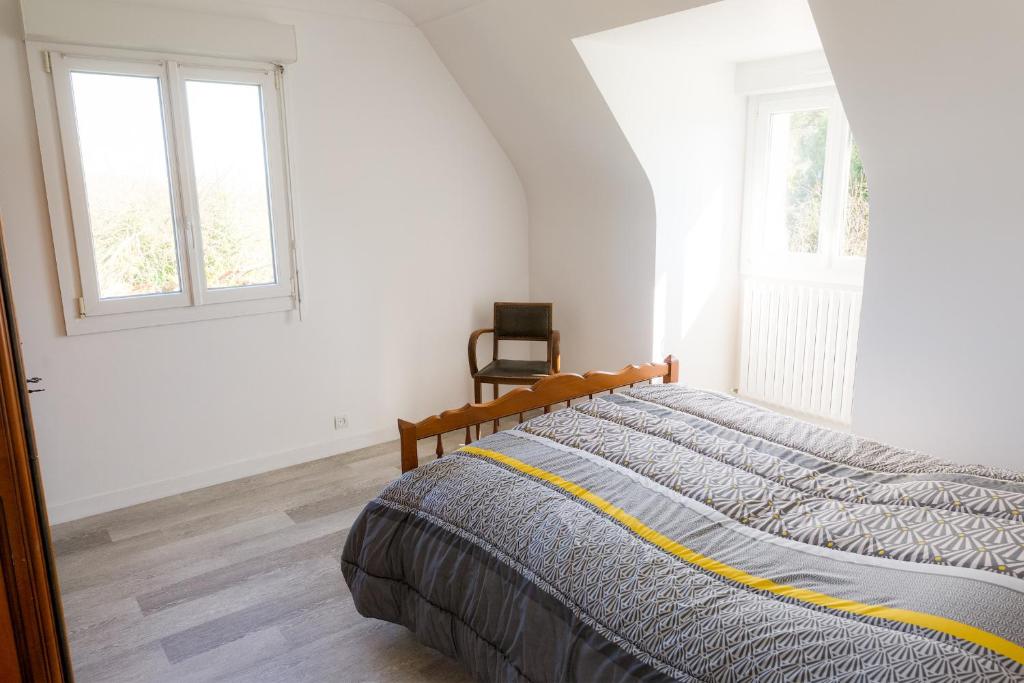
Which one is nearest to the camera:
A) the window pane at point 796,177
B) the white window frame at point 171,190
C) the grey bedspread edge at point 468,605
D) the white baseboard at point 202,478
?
the grey bedspread edge at point 468,605

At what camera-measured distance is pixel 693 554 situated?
171cm

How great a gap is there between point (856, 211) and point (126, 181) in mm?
3716

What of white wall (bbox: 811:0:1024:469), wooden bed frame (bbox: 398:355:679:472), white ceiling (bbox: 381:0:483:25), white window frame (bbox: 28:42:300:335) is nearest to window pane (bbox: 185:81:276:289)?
white window frame (bbox: 28:42:300:335)

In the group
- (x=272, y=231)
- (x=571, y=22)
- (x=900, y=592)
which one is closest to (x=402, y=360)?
(x=272, y=231)

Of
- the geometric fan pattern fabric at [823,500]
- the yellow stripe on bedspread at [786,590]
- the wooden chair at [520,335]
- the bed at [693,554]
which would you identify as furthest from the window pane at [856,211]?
the yellow stripe on bedspread at [786,590]

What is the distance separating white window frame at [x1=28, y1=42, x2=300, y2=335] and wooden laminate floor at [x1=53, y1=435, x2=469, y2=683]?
36.1 inches

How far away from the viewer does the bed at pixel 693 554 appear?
1401mm

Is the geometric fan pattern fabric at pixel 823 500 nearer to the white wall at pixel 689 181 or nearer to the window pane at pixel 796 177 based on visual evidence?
the white wall at pixel 689 181

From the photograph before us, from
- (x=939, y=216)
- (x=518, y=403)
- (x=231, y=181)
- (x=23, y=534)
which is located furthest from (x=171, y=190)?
(x=939, y=216)

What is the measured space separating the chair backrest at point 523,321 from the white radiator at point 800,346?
1.25m

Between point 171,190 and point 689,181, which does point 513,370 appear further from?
point 171,190

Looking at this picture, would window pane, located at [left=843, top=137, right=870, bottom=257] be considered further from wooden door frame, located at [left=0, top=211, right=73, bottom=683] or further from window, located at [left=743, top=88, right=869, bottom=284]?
wooden door frame, located at [left=0, top=211, right=73, bottom=683]

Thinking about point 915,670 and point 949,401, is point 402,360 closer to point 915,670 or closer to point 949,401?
point 949,401

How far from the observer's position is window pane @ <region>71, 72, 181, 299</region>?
10.2 ft
